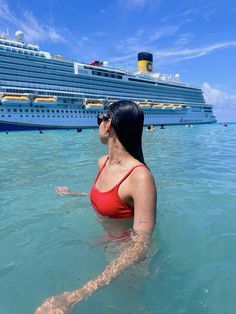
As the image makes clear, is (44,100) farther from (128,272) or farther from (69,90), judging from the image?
(128,272)

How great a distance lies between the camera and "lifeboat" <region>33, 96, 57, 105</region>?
42750 mm

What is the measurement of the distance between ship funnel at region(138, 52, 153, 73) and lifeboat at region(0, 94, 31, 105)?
36.4 m

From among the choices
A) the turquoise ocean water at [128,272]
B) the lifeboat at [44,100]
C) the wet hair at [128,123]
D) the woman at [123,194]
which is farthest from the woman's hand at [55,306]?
the lifeboat at [44,100]

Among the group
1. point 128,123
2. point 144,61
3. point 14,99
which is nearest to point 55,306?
point 128,123

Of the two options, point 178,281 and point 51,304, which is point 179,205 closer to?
point 178,281

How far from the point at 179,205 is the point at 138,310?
8.60 feet

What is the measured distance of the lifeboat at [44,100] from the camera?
4275 cm

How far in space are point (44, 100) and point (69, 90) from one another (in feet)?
37.7

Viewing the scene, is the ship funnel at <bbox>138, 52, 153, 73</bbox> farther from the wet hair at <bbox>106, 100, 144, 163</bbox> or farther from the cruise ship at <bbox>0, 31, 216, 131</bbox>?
the wet hair at <bbox>106, 100, 144, 163</bbox>

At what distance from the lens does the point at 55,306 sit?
1.33 meters

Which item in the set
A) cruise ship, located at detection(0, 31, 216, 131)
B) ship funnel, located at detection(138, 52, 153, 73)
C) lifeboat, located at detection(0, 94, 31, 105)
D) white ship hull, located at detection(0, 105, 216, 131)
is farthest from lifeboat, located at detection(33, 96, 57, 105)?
ship funnel, located at detection(138, 52, 153, 73)

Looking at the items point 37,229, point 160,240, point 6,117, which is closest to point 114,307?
point 160,240

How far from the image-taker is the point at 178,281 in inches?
90.9

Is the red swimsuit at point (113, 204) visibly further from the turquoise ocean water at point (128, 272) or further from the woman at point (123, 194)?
the turquoise ocean water at point (128, 272)
